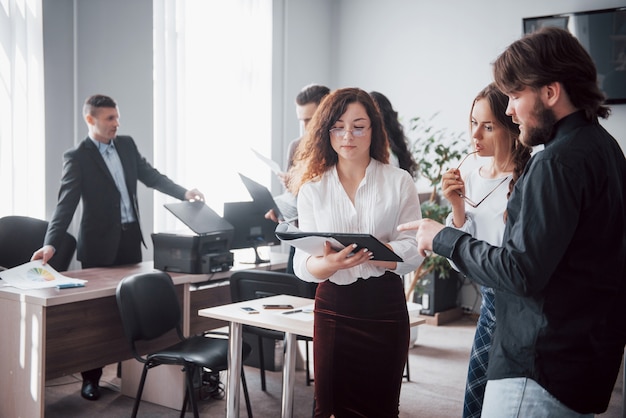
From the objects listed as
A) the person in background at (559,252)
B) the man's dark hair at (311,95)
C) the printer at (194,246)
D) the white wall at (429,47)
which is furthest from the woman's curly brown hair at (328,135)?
the white wall at (429,47)

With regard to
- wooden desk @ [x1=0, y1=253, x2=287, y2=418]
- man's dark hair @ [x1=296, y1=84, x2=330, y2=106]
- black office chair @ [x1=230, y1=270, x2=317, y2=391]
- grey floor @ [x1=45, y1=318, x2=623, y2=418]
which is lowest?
grey floor @ [x1=45, y1=318, x2=623, y2=418]

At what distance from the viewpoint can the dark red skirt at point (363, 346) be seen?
223 centimetres

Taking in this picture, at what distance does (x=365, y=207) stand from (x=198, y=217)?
2003 millimetres

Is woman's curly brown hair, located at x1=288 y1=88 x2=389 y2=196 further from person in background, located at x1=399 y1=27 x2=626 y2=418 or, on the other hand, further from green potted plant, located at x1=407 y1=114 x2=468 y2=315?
green potted plant, located at x1=407 y1=114 x2=468 y2=315

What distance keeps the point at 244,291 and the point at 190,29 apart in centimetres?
308

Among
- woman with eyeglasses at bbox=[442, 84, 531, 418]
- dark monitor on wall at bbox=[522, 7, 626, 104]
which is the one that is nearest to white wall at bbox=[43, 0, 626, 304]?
dark monitor on wall at bbox=[522, 7, 626, 104]

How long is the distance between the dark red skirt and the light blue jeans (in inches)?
29.8

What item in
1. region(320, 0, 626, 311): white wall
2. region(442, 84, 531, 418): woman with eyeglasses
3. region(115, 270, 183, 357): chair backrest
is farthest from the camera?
region(320, 0, 626, 311): white wall

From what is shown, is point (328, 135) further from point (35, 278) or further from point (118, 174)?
point (118, 174)

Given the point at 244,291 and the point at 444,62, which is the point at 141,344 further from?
the point at 444,62

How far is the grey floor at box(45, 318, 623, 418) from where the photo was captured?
3.83 metres

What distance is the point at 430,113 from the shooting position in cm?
666

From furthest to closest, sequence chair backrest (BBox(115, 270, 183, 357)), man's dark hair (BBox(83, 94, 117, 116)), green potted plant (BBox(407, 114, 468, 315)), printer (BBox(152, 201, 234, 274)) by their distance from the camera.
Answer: green potted plant (BBox(407, 114, 468, 315))
man's dark hair (BBox(83, 94, 117, 116))
printer (BBox(152, 201, 234, 274))
chair backrest (BBox(115, 270, 183, 357))

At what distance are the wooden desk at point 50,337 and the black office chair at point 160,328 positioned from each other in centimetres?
17
